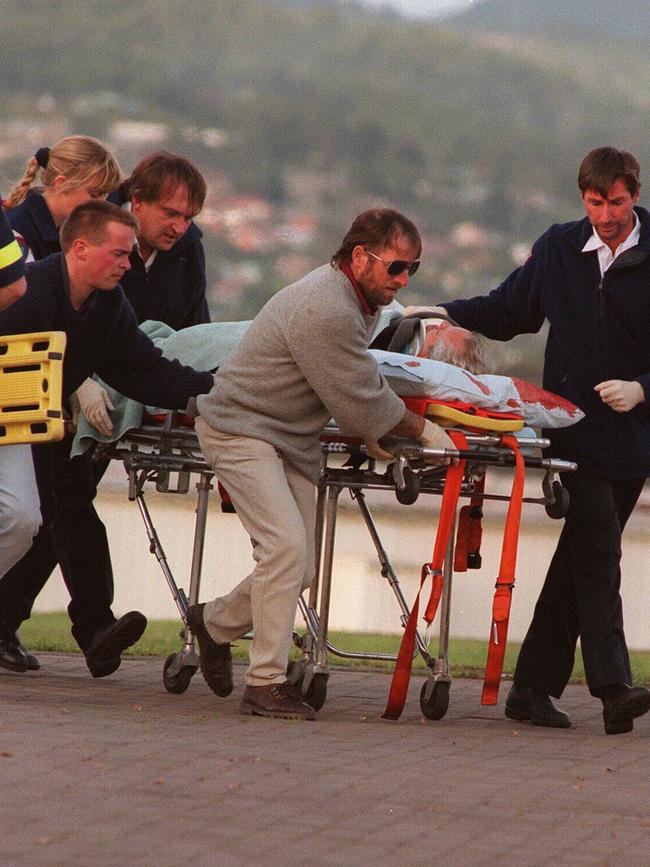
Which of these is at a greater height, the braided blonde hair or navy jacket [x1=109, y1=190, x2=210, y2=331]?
the braided blonde hair

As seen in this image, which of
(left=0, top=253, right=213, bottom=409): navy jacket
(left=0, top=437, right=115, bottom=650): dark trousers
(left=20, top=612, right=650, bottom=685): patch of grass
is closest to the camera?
(left=0, top=253, right=213, bottom=409): navy jacket

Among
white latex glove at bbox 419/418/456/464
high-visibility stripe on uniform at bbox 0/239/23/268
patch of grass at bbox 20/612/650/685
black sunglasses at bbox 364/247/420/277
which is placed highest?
black sunglasses at bbox 364/247/420/277

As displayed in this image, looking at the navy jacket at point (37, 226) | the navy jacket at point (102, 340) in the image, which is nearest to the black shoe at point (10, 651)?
the navy jacket at point (102, 340)

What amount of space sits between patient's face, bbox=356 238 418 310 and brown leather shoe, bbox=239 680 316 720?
1332 millimetres

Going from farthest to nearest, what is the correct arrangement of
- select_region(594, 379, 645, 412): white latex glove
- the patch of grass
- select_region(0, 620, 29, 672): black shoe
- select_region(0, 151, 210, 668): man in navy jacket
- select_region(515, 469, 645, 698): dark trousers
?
the patch of grass < select_region(0, 620, 29, 672): black shoe < select_region(0, 151, 210, 668): man in navy jacket < select_region(515, 469, 645, 698): dark trousers < select_region(594, 379, 645, 412): white latex glove

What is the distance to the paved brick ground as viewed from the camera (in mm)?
4277

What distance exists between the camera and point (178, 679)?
7141mm

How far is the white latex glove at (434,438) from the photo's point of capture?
6281mm

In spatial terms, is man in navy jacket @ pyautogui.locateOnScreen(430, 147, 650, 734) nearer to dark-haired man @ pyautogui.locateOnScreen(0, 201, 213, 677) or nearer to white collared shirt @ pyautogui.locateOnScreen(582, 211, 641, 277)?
white collared shirt @ pyautogui.locateOnScreen(582, 211, 641, 277)

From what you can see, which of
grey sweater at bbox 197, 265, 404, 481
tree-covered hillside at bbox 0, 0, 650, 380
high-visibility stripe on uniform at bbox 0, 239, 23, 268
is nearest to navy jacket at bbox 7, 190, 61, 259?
grey sweater at bbox 197, 265, 404, 481

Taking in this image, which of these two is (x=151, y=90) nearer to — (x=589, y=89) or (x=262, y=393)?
(x=589, y=89)

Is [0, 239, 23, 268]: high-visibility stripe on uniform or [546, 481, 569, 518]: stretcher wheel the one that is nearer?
[0, 239, 23, 268]: high-visibility stripe on uniform

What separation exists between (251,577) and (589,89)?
50825 millimetres

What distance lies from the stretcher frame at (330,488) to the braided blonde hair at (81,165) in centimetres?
94
